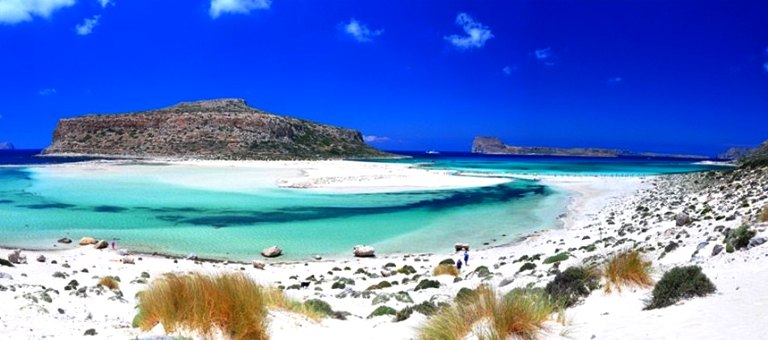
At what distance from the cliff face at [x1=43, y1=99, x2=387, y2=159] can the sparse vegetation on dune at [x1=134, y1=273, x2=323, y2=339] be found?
9304cm

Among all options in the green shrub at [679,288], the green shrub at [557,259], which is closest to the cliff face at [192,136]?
the green shrub at [557,259]

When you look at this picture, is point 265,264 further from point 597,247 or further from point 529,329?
point 529,329

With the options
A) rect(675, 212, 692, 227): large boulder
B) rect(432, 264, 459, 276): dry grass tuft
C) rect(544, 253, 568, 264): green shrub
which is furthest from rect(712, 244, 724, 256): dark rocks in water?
rect(675, 212, 692, 227): large boulder

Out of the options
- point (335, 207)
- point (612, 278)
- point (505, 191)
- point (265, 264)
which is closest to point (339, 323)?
point (612, 278)

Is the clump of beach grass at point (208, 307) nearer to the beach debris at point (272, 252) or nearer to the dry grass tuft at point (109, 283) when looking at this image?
the dry grass tuft at point (109, 283)

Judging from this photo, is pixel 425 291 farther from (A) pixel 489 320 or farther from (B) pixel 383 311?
(A) pixel 489 320

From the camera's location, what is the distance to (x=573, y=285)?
8.53 meters

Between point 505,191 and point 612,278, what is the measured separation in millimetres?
34264

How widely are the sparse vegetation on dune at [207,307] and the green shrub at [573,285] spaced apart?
14.4ft

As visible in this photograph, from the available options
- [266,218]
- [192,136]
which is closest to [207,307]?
[266,218]

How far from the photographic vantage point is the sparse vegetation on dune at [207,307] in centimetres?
642

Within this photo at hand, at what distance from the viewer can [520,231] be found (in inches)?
906

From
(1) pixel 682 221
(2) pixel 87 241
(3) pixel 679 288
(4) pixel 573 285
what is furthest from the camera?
(2) pixel 87 241

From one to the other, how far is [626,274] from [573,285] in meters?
0.82
